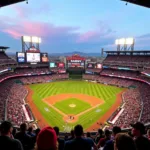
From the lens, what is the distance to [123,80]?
58906 millimetres

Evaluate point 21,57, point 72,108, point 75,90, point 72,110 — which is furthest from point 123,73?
point 21,57

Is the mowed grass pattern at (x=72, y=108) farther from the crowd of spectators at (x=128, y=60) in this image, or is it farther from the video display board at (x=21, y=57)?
the crowd of spectators at (x=128, y=60)

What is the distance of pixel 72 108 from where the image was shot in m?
31.6

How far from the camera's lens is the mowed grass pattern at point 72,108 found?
29.9 m

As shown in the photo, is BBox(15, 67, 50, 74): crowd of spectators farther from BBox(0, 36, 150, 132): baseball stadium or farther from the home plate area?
the home plate area

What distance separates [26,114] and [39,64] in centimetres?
4334

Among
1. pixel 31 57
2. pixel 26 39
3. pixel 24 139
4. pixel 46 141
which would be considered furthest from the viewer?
pixel 26 39

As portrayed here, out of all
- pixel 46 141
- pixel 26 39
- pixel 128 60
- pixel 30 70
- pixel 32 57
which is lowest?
pixel 30 70

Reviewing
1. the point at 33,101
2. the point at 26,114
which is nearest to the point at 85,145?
the point at 26,114

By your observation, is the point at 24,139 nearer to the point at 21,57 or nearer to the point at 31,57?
the point at 21,57

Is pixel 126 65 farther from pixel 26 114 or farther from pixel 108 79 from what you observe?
pixel 26 114

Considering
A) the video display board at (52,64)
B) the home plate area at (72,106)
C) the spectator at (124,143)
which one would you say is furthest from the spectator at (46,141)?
the video display board at (52,64)

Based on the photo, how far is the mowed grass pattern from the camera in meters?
29.9

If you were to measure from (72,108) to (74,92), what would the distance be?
46.8ft
